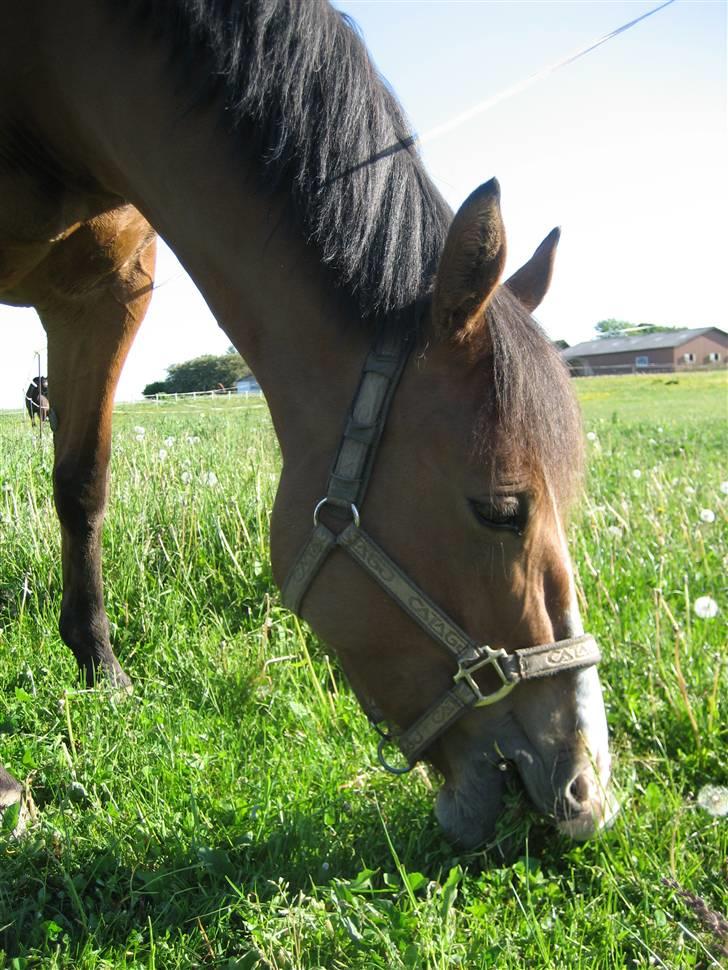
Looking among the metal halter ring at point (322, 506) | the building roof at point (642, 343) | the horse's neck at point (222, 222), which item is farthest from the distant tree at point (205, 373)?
the building roof at point (642, 343)

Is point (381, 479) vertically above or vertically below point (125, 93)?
below

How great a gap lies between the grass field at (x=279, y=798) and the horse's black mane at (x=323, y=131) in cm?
111

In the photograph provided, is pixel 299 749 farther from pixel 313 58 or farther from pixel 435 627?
pixel 313 58

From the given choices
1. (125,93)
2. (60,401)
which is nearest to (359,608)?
(125,93)

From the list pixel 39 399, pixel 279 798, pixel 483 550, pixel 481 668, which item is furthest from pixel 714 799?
pixel 39 399

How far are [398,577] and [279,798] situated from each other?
930 millimetres

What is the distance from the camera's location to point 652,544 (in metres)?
4.15

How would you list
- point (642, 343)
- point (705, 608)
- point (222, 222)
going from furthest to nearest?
1. point (642, 343)
2. point (705, 608)
3. point (222, 222)

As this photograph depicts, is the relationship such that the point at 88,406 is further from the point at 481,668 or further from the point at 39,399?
the point at 481,668

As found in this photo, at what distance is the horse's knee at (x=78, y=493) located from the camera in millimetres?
3449

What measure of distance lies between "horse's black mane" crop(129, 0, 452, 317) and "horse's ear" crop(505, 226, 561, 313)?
412 mm

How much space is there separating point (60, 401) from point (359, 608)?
2.20m

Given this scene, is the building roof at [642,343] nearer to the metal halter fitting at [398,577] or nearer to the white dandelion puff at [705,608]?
the white dandelion puff at [705,608]

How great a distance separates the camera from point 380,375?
6.20 feet
